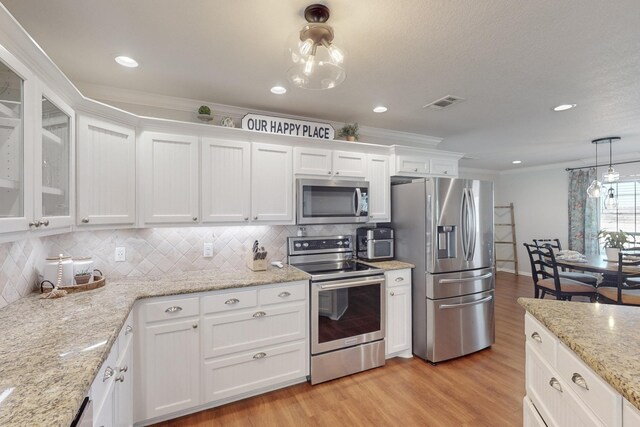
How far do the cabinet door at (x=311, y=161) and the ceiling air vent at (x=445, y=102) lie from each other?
109 centimetres

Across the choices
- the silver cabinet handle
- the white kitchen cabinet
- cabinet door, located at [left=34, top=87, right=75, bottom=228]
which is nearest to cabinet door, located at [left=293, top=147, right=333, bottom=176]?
the white kitchen cabinet

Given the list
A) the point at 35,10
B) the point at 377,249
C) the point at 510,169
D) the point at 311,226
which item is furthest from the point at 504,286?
the point at 35,10

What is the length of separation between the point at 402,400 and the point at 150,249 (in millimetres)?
2439

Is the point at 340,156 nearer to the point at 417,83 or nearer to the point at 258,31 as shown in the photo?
the point at 417,83

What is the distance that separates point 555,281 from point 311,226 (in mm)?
3311

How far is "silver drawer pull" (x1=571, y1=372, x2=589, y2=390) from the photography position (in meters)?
1.04

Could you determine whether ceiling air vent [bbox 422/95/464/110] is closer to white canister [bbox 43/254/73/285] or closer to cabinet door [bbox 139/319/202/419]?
cabinet door [bbox 139/319/202/419]

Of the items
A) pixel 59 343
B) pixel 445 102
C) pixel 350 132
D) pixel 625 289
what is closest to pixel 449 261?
pixel 445 102

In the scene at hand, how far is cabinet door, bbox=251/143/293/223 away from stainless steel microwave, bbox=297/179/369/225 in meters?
0.12

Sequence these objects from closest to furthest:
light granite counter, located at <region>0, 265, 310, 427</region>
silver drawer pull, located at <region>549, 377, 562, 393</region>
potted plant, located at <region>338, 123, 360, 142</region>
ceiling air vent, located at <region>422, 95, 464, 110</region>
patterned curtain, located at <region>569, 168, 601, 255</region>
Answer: light granite counter, located at <region>0, 265, 310, 427</region> < silver drawer pull, located at <region>549, 377, 562, 393</region> < ceiling air vent, located at <region>422, 95, 464, 110</region> < potted plant, located at <region>338, 123, 360, 142</region> < patterned curtain, located at <region>569, 168, 601, 255</region>

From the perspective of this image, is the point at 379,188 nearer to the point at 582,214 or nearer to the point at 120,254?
the point at 120,254

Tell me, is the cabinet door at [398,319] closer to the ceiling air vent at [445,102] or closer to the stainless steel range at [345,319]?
the stainless steel range at [345,319]

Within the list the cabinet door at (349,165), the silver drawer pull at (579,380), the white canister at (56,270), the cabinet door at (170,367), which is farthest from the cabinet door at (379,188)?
the white canister at (56,270)

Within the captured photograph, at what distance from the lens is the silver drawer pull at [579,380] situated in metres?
1.04
